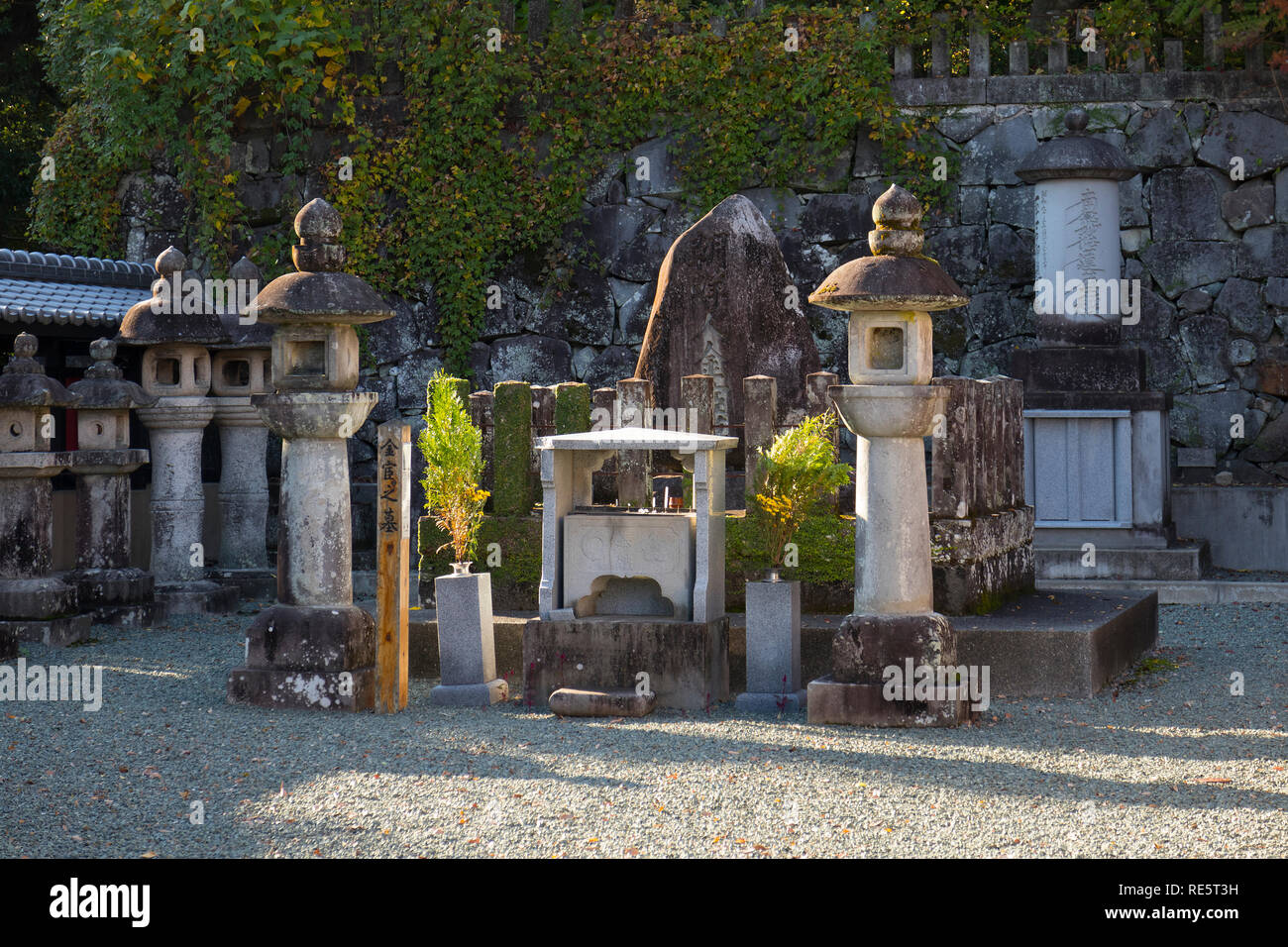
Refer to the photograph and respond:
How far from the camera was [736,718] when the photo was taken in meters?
7.35

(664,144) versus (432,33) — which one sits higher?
(432,33)

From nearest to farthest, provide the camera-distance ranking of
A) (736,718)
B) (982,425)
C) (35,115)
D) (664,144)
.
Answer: (736,718)
(982,425)
(664,144)
(35,115)

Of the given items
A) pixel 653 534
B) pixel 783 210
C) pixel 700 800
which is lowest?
→ pixel 700 800

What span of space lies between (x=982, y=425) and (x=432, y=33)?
8.13 m

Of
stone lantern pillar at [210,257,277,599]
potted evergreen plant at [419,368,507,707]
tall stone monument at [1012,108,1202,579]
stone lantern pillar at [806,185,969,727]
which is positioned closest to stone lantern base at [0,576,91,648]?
stone lantern pillar at [210,257,277,599]

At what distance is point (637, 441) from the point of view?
298 inches

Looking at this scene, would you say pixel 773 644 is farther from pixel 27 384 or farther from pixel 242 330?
pixel 242 330

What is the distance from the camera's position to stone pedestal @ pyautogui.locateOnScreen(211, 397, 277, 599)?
39.1 feet

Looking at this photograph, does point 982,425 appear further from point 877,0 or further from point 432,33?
point 432,33

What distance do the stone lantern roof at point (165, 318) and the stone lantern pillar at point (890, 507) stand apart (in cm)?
605

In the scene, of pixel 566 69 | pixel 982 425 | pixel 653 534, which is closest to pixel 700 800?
pixel 653 534

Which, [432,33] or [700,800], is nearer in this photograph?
[700,800]

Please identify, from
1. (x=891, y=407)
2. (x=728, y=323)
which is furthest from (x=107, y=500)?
(x=891, y=407)

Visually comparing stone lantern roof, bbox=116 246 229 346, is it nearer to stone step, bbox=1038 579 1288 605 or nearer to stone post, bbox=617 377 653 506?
stone post, bbox=617 377 653 506
